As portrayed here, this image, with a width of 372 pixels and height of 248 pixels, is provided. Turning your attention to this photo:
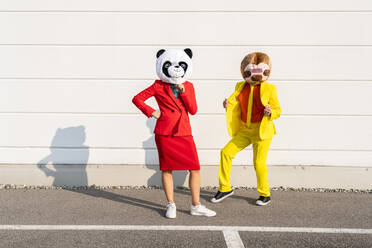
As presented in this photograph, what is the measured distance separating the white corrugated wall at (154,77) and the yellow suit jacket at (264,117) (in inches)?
21.9

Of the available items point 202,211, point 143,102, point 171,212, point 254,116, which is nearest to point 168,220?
point 171,212

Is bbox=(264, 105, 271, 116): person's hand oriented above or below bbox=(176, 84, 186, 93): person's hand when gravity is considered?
below

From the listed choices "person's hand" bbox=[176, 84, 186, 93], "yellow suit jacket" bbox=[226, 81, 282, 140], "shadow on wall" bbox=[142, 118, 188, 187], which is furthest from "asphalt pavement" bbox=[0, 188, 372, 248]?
"person's hand" bbox=[176, 84, 186, 93]

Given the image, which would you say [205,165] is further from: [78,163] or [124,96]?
[78,163]

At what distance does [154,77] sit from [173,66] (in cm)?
114

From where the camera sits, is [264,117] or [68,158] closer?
[264,117]

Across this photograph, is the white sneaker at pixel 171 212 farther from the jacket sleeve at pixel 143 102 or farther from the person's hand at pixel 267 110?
the person's hand at pixel 267 110

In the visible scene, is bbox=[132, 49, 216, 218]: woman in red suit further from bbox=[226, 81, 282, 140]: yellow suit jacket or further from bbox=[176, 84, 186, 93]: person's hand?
bbox=[226, 81, 282, 140]: yellow suit jacket

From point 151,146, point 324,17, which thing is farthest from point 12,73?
point 324,17

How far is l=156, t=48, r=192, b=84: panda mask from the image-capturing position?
10.9 ft

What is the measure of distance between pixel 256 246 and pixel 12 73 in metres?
3.49

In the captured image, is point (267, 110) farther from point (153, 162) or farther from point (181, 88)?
point (153, 162)

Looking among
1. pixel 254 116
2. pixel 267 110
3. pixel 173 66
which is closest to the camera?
pixel 173 66

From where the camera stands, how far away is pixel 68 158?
4516 millimetres
